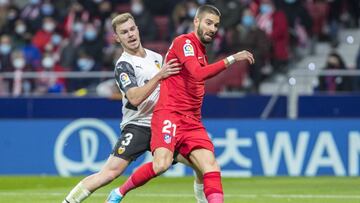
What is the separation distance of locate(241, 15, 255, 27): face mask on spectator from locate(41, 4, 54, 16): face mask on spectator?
5571mm

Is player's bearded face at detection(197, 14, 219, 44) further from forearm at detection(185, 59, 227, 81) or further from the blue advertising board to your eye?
the blue advertising board

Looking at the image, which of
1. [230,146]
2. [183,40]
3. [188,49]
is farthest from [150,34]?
[188,49]

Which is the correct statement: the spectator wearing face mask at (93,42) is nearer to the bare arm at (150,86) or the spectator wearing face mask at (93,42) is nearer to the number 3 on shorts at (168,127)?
the bare arm at (150,86)

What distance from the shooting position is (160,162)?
480 inches

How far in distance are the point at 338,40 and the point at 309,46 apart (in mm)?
734

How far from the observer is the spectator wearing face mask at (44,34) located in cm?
2833

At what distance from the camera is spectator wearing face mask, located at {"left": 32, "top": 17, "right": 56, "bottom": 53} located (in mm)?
28328

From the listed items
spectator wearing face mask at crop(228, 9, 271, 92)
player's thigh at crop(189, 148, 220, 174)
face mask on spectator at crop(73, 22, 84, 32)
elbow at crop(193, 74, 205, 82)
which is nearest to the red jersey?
elbow at crop(193, 74, 205, 82)

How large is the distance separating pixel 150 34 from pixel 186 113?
14802 mm

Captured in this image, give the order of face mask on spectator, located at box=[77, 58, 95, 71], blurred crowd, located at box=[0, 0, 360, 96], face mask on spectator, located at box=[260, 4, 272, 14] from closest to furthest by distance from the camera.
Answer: blurred crowd, located at box=[0, 0, 360, 96], face mask on spectator, located at box=[260, 4, 272, 14], face mask on spectator, located at box=[77, 58, 95, 71]

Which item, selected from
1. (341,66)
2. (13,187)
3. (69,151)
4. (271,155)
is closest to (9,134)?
(69,151)

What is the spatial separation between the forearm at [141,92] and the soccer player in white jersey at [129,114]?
1 cm

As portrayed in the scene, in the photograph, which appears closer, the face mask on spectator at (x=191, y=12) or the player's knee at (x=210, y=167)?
the player's knee at (x=210, y=167)

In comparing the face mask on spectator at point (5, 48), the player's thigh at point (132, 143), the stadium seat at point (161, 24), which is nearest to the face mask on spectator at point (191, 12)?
the stadium seat at point (161, 24)
